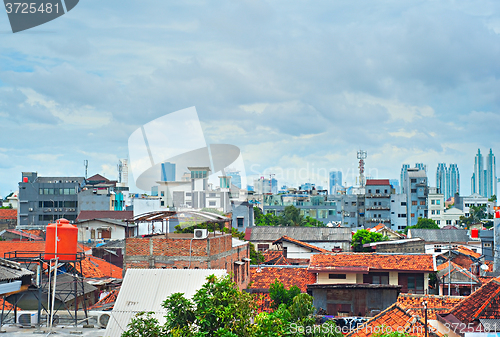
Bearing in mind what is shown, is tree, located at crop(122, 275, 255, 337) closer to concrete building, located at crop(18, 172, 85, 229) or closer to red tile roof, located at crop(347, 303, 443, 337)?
red tile roof, located at crop(347, 303, 443, 337)

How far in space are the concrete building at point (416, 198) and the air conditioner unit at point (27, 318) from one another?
80683 mm

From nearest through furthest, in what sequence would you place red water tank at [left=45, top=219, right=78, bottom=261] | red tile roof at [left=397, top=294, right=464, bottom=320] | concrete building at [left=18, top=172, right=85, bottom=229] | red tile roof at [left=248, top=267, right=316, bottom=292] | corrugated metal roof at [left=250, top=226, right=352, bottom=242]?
red water tank at [left=45, top=219, right=78, bottom=261]
red tile roof at [left=397, top=294, right=464, bottom=320]
red tile roof at [left=248, top=267, right=316, bottom=292]
corrugated metal roof at [left=250, top=226, right=352, bottom=242]
concrete building at [left=18, top=172, right=85, bottom=229]

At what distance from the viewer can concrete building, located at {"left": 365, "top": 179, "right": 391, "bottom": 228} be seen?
291ft

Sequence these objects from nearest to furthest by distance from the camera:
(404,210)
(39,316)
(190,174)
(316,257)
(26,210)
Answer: (39,316), (316,257), (26,210), (404,210), (190,174)

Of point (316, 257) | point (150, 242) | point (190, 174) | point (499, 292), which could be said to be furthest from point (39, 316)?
point (190, 174)

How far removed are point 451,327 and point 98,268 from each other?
25.0 metres

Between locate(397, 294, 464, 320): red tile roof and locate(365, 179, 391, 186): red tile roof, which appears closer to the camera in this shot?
locate(397, 294, 464, 320): red tile roof

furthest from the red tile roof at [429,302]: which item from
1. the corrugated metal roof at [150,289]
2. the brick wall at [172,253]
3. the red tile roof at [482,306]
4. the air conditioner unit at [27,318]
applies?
the air conditioner unit at [27,318]

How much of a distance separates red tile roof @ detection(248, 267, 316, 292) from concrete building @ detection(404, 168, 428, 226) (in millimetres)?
61198

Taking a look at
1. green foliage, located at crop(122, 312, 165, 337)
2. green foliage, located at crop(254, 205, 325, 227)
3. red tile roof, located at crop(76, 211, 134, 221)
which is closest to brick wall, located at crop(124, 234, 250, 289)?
green foliage, located at crop(122, 312, 165, 337)

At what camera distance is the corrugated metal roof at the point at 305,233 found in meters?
53.9

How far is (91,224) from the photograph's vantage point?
2169 inches

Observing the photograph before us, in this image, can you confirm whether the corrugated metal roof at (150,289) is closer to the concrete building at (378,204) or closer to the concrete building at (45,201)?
the concrete building at (45,201)

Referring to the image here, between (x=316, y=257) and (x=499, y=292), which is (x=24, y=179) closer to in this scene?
(x=316, y=257)
